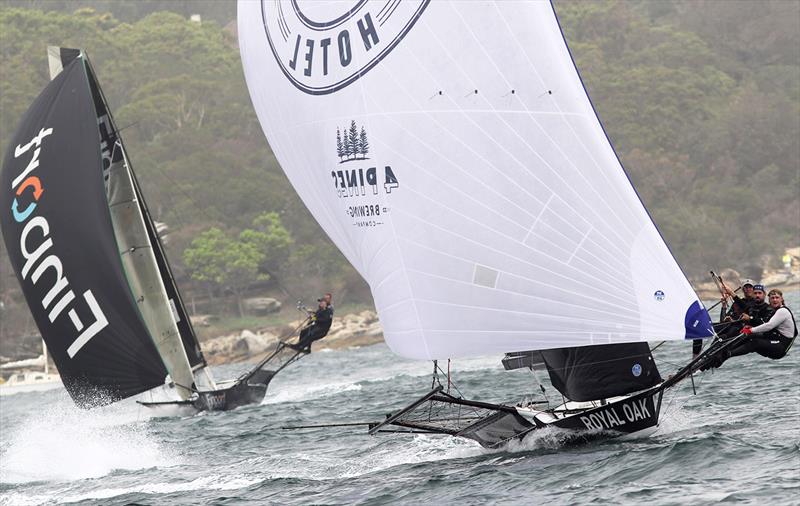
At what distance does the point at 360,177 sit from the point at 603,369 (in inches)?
130

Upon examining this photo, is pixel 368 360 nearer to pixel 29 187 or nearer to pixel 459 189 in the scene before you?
pixel 29 187

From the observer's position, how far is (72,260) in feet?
66.6

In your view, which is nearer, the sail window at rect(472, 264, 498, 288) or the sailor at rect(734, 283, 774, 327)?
the sail window at rect(472, 264, 498, 288)

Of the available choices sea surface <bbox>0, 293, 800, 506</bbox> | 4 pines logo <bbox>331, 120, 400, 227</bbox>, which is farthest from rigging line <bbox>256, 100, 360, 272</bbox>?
sea surface <bbox>0, 293, 800, 506</bbox>

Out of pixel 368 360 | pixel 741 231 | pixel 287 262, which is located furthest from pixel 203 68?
pixel 368 360

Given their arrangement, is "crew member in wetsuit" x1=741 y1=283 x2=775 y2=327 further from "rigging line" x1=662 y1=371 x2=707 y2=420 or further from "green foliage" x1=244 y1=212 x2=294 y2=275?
"green foliage" x1=244 y1=212 x2=294 y2=275

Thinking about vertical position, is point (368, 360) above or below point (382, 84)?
below

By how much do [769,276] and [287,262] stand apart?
2380 centimetres

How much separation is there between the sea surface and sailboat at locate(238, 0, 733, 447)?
0.77 metres

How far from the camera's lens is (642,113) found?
242 ft

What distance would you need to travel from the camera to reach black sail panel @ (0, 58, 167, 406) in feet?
66.2

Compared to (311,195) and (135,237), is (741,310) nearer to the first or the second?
(311,195)

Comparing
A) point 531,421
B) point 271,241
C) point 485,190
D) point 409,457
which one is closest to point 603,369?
point 531,421

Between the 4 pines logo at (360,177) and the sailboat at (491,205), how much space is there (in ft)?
0.07
